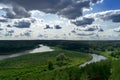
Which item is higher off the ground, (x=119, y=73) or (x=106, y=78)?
(x=119, y=73)

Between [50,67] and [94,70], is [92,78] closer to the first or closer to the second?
[94,70]

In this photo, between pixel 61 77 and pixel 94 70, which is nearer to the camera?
pixel 61 77

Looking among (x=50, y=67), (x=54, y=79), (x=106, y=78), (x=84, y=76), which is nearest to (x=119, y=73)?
(x=84, y=76)

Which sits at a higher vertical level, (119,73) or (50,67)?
(119,73)

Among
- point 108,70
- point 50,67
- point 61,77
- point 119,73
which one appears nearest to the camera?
point 119,73

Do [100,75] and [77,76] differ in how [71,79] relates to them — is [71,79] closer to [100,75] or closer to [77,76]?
[77,76]

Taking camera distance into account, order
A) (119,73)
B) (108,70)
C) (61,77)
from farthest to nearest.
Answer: (108,70) → (61,77) → (119,73)

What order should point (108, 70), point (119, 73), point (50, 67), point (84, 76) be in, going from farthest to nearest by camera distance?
point (50, 67), point (108, 70), point (84, 76), point (119, 73)

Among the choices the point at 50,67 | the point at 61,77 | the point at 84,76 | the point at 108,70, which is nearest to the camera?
the point at 84,76

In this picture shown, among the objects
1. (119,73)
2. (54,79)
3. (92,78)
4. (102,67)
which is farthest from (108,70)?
(119,73)
